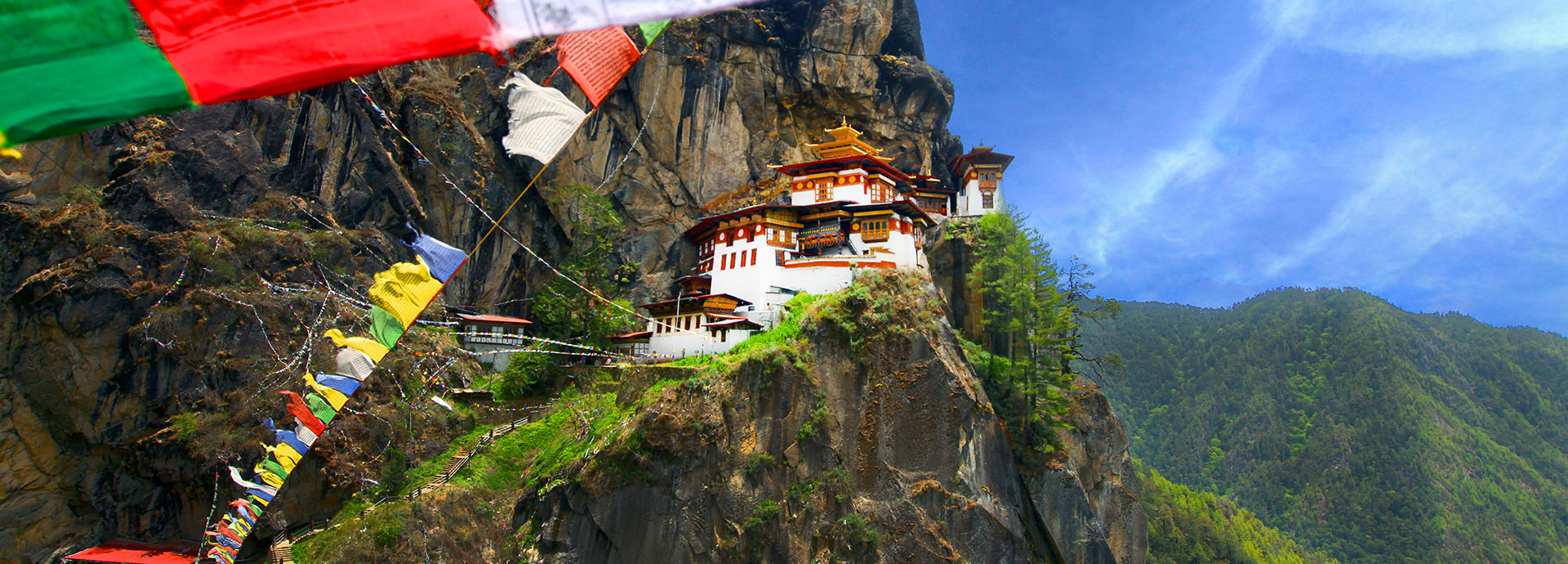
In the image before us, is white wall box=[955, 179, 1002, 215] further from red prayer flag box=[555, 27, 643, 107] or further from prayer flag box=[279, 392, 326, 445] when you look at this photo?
red prayer flag box=[555, 27, 643, 107]

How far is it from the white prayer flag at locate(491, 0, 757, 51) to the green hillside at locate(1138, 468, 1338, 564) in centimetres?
5808

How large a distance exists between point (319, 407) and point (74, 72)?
13170mm

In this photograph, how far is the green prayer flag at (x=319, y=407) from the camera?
14.8 m

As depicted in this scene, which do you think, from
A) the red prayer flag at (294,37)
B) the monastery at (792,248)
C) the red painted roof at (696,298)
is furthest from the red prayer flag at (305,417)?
the red painted roof at (696,298)

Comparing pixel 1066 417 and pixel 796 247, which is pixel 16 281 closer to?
pixel 796 247

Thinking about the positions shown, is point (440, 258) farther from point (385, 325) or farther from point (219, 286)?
point (219, 286)

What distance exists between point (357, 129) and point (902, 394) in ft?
78.6

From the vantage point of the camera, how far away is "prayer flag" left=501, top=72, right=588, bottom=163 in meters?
10.8

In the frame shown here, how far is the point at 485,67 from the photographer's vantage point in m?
37.9

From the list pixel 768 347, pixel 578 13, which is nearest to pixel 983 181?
pixel 768 347

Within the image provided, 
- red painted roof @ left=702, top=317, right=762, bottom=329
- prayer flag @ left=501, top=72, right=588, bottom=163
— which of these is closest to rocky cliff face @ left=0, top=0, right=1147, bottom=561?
prayer flag @ left=501, top=72, right=588, bottom=163

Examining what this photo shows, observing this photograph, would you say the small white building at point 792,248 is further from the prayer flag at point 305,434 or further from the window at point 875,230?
the prayer flag at point 305,434

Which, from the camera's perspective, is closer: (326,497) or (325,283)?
(326,497)

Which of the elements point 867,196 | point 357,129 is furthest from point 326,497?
point 867,196
